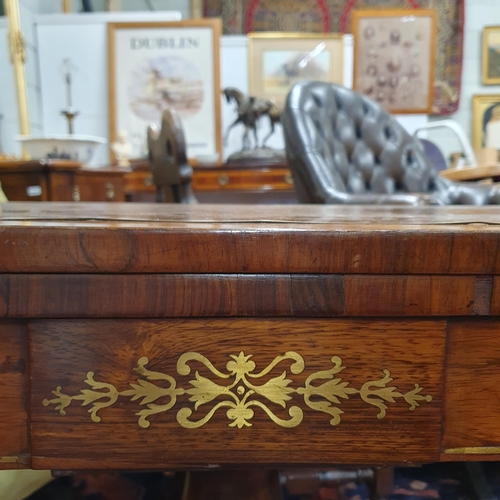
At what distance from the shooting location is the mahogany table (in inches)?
13.2

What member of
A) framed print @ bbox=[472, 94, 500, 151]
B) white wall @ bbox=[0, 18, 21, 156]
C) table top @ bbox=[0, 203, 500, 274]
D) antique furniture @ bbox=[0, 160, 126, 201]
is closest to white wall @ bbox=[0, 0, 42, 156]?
white wall @ bbox=[0, 18, 21, 156]

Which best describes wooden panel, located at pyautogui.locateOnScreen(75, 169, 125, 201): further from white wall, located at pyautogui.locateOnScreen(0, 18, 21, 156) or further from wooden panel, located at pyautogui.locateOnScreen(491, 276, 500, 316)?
wooden panel, located at pyautogui.locateOnScreen(491, 276, 500, 316)

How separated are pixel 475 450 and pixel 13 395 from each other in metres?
0.38

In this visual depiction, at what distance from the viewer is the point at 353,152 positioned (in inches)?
63.2

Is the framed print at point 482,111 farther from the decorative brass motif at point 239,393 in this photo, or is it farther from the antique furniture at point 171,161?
the decorative brass motif at point 239,393

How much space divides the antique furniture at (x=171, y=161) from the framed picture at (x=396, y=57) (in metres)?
1.81

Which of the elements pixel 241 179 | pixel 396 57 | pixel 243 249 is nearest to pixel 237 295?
pixel 243 249

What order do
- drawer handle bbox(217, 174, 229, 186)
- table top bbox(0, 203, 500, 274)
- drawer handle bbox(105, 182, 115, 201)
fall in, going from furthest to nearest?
1. drawer handle bbox(217, 174, 229, 186)
2. drawer handle bbox(105, 182, 115, 201)
3. table top bbox(0, 203, 500, 274)

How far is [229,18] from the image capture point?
280 centimetres

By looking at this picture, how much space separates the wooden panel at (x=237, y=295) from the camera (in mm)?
334

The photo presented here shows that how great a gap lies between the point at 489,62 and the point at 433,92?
48 centimetres

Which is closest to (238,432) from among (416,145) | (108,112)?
(416,145)

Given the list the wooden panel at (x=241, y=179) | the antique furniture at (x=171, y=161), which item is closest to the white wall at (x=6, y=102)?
the wooden panel at (x=241, y=179)

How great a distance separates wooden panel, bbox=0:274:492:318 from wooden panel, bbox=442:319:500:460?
0.02 meters
